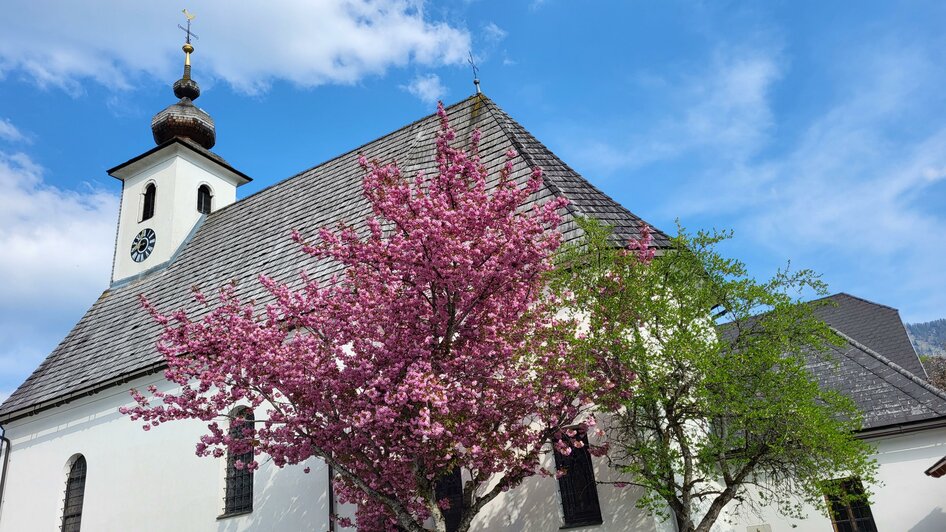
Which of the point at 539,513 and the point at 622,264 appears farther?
the point at 539,513

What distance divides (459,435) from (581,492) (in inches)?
127

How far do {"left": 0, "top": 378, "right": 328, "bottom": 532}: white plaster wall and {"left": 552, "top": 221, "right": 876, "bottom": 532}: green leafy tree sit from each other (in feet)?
19.7

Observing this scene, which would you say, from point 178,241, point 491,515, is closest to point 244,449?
point 491,515

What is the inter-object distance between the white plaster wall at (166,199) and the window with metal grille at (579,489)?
47.5 feet

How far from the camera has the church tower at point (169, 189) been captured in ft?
68.0

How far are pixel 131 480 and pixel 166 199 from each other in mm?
9505

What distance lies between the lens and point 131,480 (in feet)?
48.7

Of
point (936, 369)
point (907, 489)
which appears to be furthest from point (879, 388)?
point (936, 369)

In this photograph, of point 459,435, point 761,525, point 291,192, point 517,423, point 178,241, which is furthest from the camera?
point 178,241

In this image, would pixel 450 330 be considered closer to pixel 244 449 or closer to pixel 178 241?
pixel 244 449

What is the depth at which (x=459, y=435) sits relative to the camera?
7.91 metres

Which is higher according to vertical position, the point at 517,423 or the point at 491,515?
the point at 517,423

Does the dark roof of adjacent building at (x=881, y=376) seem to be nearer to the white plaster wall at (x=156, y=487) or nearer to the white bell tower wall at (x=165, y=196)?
the white plaster wall at (x=156, y=487)

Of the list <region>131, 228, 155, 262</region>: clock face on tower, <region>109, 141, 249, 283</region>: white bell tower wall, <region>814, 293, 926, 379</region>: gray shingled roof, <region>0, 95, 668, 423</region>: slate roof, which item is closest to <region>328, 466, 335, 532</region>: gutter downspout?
<region>0, 95, 668, 423</region>: slate roof
